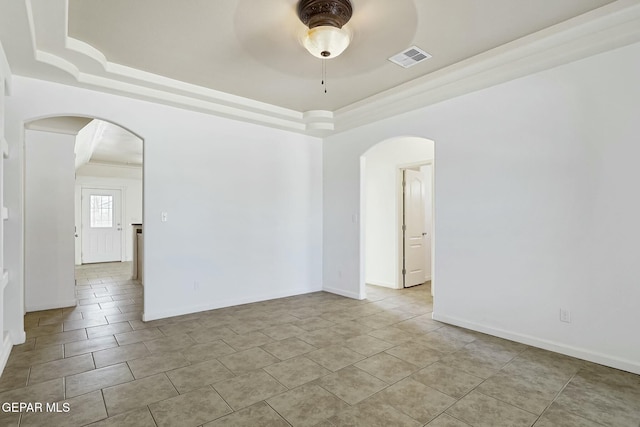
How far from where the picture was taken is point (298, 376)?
262 cm

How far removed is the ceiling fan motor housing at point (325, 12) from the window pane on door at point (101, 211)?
9.24 meters

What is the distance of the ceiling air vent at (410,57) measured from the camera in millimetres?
3119

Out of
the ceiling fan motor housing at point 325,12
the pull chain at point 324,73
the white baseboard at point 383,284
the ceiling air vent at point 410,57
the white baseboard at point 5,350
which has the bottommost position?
the white baseboard at point 383,284

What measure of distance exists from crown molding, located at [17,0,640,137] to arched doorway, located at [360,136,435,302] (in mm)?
1238

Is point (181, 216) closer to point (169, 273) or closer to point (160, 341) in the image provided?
point (169, 273)

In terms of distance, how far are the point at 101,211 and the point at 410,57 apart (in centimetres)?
957

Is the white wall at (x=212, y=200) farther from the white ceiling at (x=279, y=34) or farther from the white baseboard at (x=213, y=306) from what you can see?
the white ceiling at (x=279, y=34)

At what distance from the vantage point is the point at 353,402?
2250 millimetres

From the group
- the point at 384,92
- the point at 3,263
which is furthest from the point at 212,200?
the point at 384,92

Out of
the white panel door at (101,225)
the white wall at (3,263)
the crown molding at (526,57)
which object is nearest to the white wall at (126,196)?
the white panel door at (101,225)

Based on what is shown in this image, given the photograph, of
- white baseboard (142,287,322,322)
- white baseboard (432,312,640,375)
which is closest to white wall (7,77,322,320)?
white baseboard (142,287,322,322)

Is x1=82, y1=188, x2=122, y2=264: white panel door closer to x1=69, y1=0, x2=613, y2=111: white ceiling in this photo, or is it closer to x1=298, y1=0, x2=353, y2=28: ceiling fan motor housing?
x1=69, y1=0, x2=613, y2=111: white ceiling

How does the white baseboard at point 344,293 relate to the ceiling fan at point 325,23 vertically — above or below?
below

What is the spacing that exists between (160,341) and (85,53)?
2863 mm
